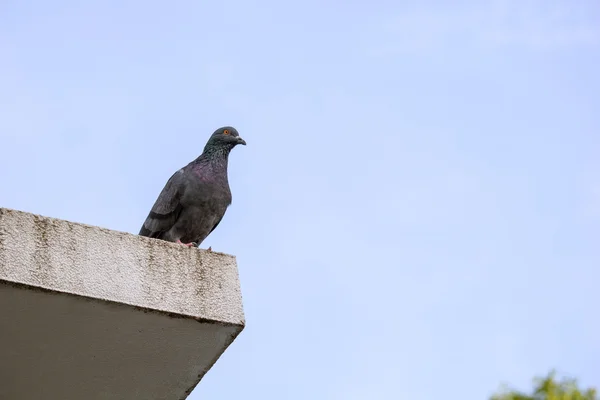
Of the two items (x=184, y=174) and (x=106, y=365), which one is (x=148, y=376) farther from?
(x=184, y=174)

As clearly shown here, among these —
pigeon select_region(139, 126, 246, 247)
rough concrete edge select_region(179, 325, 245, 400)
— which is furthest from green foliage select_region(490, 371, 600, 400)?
pigeon select_region(139, 126, 246, 247)

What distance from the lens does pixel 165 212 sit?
27.0 feet

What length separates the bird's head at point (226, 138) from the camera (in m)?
9.23

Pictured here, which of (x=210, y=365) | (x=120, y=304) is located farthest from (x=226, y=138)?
(x=120, y=304)

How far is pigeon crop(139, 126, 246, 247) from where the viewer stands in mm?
8188

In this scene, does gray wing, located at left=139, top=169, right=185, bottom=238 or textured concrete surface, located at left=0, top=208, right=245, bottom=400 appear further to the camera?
gray wing, located at left=139, top=169, right=185, bottom=238

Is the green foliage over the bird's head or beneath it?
beneath

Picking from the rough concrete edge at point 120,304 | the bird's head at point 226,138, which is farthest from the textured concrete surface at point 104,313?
the bird's head at point 226,138

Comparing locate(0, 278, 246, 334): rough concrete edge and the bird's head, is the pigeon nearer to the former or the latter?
the bird's head

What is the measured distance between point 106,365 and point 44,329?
0.35 meters

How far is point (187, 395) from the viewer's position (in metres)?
4.37

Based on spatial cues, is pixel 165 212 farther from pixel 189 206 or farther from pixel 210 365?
pixel 210 365

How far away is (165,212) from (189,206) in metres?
0.23

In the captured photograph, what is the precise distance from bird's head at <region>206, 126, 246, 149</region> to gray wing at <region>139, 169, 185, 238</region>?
3.31 ft
